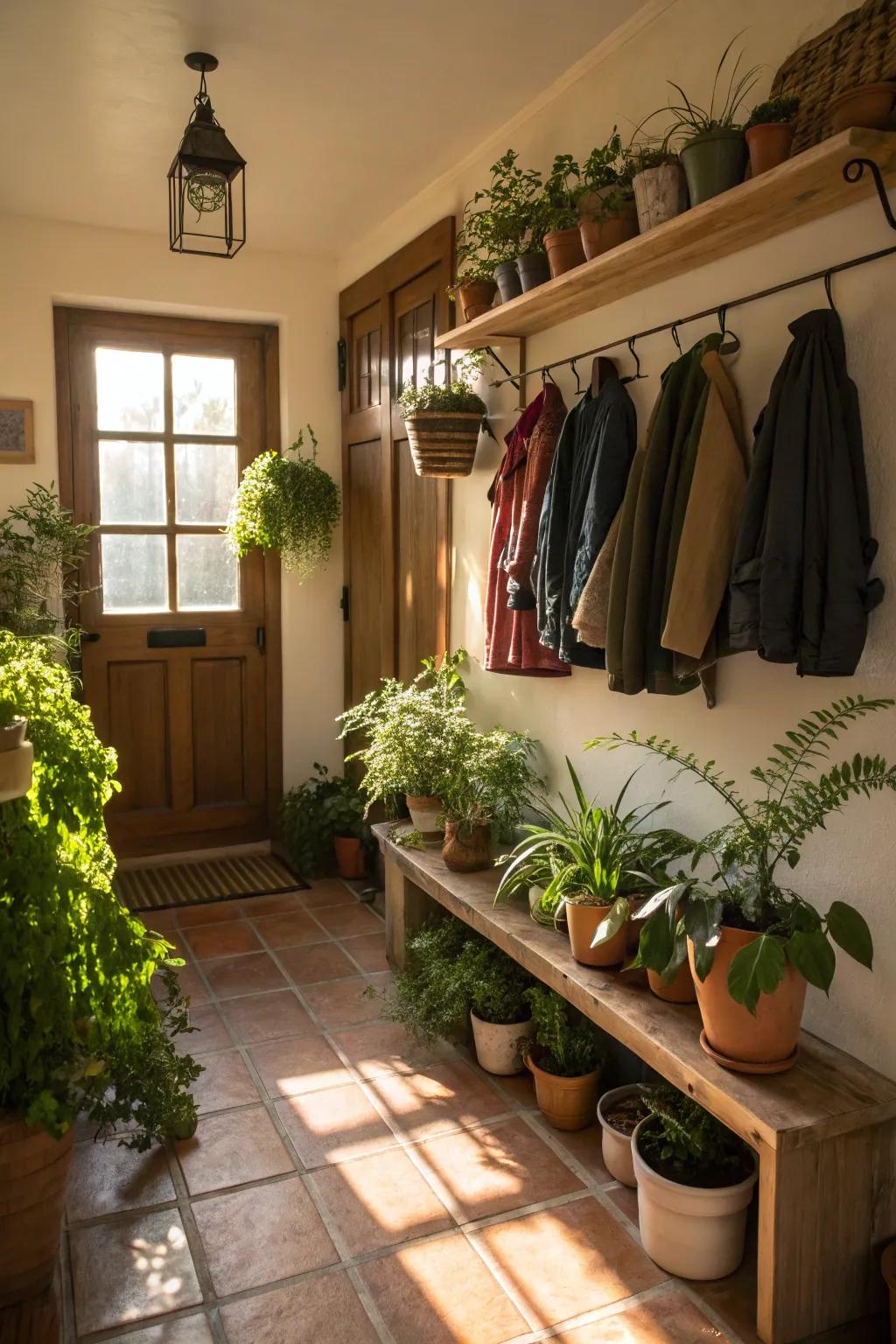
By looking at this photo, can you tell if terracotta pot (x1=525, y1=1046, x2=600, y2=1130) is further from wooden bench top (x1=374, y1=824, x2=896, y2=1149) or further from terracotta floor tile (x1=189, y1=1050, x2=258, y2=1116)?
terracotta floor tile (x1=189, y1=1050, x2=258, y2=1116)

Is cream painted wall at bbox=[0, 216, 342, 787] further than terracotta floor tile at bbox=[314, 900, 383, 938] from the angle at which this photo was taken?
Yes

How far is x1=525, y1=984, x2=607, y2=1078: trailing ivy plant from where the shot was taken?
8.80ft

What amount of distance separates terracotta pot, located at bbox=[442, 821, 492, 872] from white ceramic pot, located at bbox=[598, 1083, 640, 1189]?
822 mm

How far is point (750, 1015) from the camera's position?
6.54ft

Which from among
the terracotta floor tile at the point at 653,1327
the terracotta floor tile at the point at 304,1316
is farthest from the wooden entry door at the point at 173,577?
the terracotta floor tile at the point at 653,1327

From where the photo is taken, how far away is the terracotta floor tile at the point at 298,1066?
9.54ft

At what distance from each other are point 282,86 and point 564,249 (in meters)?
1.04

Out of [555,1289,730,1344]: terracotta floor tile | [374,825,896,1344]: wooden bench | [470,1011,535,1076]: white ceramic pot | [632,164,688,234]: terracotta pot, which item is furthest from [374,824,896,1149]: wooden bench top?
[632,164,688,234]: terracotta pot

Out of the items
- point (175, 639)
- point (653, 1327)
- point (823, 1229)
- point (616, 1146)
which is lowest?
point (653, 1327)

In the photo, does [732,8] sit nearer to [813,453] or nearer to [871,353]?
[871,353]

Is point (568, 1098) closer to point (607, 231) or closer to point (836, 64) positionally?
point (607, 231)

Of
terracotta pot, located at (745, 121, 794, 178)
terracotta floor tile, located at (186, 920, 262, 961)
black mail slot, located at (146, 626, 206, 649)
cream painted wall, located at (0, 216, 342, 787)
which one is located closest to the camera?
terracotta pot, located at (745, 121, 794, 178)

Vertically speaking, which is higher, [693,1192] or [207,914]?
[693,1192]

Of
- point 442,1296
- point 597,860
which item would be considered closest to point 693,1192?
point 442,1296
